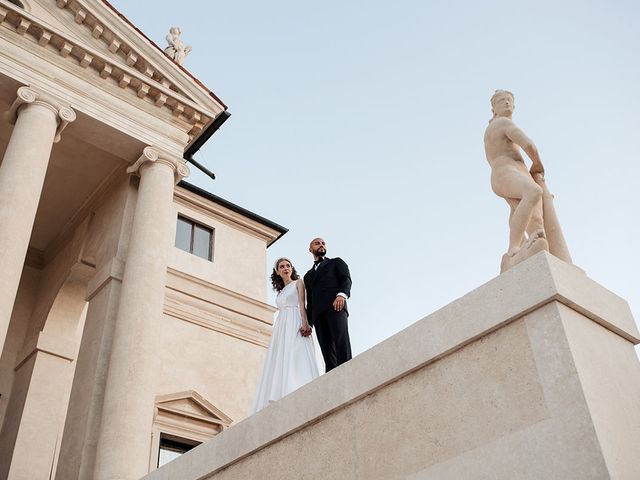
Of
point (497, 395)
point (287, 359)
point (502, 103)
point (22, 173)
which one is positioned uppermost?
point (22, 173)

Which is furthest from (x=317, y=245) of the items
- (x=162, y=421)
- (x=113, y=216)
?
(x=162, y=421)

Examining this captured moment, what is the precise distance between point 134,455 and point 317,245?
5.38 meters

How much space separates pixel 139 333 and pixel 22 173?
380 centimetres

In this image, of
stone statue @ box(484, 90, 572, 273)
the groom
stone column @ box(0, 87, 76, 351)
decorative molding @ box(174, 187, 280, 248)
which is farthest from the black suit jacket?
decorative molding @ box(174, 187, 280, 248)

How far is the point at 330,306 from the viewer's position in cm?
879

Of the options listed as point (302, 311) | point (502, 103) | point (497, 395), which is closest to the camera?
point (497, 395)

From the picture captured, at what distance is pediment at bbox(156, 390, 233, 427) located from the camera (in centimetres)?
1834

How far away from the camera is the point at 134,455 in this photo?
38.0 ft

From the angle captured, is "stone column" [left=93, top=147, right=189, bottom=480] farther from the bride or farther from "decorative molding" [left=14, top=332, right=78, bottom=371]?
"decorative molding" [left=14, top=332, right=78, bottom=371]

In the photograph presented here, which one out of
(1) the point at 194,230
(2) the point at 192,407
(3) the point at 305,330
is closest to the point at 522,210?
(3) the point at 305,330

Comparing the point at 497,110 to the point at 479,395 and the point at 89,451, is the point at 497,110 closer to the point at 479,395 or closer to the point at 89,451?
the point at 479,395

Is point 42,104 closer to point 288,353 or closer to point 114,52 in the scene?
point 114,52

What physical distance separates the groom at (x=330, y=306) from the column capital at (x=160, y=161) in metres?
7.56

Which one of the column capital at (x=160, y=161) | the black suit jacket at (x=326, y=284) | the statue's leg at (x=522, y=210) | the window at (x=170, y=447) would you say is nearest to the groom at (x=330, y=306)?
the black suit jacket at (x=326, y=284)
